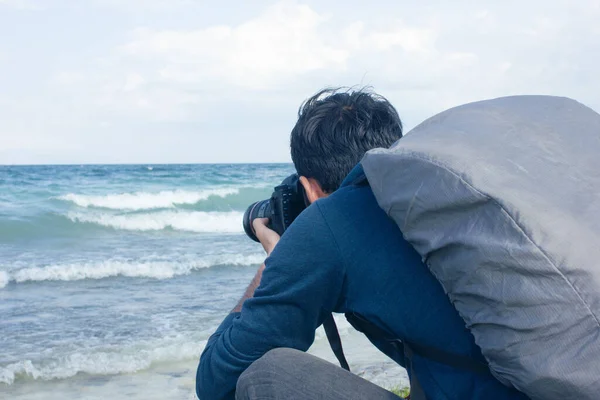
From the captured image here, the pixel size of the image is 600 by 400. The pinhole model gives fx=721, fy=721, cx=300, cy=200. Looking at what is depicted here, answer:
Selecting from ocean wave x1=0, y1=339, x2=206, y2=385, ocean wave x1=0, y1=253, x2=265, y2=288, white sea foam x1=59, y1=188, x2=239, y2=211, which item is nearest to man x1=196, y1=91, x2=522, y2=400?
ocean wave x1=0, y1=339, x2=206, y2=385

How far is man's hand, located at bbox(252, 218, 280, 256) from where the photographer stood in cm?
217

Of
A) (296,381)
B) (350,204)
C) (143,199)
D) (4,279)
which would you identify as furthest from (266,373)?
(143,199)

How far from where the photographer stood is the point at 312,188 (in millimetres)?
2090

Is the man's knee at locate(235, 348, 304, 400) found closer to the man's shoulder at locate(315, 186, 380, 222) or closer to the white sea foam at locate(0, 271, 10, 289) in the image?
the man's shoulder at locate(315, 186, 380, 222)

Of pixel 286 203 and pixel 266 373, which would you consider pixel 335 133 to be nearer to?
pixel 286 203

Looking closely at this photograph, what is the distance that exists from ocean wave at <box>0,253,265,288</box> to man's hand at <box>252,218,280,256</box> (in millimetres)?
5785

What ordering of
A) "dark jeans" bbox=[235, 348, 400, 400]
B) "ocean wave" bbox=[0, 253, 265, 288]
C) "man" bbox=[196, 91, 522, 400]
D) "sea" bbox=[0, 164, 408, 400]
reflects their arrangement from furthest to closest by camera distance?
1. "ocean wave" bbox=[0, 253, 265, 288]
2. "sea" bbox=[0, 164, 408, 400]
3. "dark jeans" bbox=[235, 348, 400, 400]
4. "man" bbox=[196, 91, 522, 400]

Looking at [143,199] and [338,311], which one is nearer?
[338,311]

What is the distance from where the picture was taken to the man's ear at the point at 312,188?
2076 millimetres

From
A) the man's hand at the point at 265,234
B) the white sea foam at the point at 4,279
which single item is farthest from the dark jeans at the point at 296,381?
the white sea foam at the point at 4,279

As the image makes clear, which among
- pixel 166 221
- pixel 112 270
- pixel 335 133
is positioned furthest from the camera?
pixel 166 221

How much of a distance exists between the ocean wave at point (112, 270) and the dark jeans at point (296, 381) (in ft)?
20.4

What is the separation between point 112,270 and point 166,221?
233 inches

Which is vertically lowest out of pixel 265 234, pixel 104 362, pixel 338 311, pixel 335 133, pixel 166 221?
pixel 166 221
